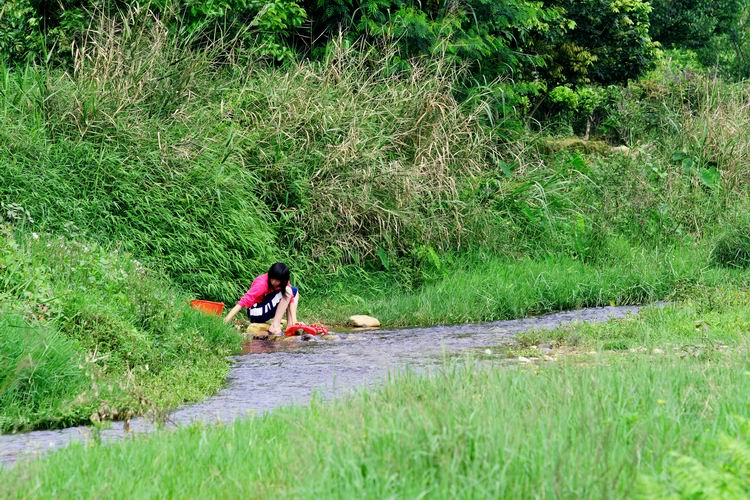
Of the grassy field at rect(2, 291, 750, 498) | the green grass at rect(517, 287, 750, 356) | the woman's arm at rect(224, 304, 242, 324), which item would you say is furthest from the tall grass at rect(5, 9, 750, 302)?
the grassy field at rect(2, 291, 750, 498)

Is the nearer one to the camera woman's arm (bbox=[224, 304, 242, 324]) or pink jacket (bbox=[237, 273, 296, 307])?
woman's arm (bbox=[224, 304, 242, 324])

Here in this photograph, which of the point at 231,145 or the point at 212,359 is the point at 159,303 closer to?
the point at 212,359

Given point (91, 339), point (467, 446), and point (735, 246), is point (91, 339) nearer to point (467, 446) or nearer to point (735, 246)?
point (467, 446)

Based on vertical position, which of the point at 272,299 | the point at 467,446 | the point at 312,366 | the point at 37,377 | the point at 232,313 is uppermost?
the point at 467,446

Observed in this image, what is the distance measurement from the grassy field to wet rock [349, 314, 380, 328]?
5.76 metres

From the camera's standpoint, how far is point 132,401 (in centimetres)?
716

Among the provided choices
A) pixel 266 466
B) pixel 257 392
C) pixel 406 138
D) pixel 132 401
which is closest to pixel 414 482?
pixel 266 466

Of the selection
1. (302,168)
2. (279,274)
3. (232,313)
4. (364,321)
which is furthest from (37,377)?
(302,168)

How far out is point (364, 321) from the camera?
12.0m

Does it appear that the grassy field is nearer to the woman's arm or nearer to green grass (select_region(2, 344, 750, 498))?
green grass (select_region(2, 344, 750, 498))

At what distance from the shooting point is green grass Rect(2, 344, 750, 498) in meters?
4.08

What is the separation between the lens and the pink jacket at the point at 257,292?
11.1 m

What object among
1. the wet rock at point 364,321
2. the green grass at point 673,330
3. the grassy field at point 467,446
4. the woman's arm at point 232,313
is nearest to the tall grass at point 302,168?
the woman's arm at point 232,313

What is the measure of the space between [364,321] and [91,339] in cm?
432
